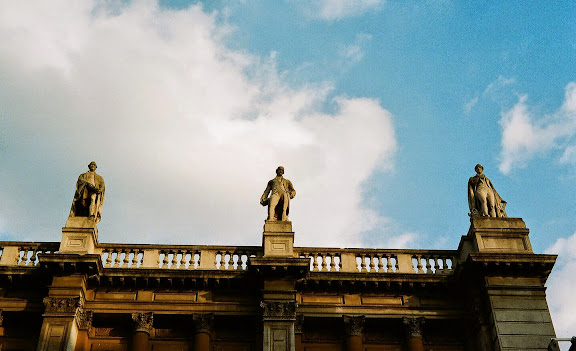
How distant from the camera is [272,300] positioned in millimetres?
24109

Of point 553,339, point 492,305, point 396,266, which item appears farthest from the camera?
point 396,266

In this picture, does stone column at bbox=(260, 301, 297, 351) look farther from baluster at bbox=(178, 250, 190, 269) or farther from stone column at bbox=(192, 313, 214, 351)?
baluster at bbox=(178, 250, 190, 269)

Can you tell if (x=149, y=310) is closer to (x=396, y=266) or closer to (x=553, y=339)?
(x=396, y=266)

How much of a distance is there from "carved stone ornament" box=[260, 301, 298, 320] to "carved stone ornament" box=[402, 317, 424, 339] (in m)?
3.67

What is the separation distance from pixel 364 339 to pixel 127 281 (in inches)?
311

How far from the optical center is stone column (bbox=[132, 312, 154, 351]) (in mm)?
23953

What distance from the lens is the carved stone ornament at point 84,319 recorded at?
24.0m

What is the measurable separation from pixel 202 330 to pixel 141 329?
1911mm

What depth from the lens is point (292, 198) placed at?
90.3ft

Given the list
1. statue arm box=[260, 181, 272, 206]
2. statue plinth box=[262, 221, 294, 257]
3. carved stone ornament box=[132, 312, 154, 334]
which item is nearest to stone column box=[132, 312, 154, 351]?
carved stone ornament box=[132, 312, 154, 334]

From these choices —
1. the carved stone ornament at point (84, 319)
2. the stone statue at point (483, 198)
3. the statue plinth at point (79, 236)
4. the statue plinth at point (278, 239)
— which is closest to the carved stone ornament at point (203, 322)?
the statue plinth at point (278, 239)

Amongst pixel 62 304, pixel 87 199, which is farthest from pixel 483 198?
pixel 62 304

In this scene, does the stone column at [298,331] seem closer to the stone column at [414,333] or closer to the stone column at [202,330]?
the stone column at [202,330]

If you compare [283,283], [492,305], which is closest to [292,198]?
[283,283]
